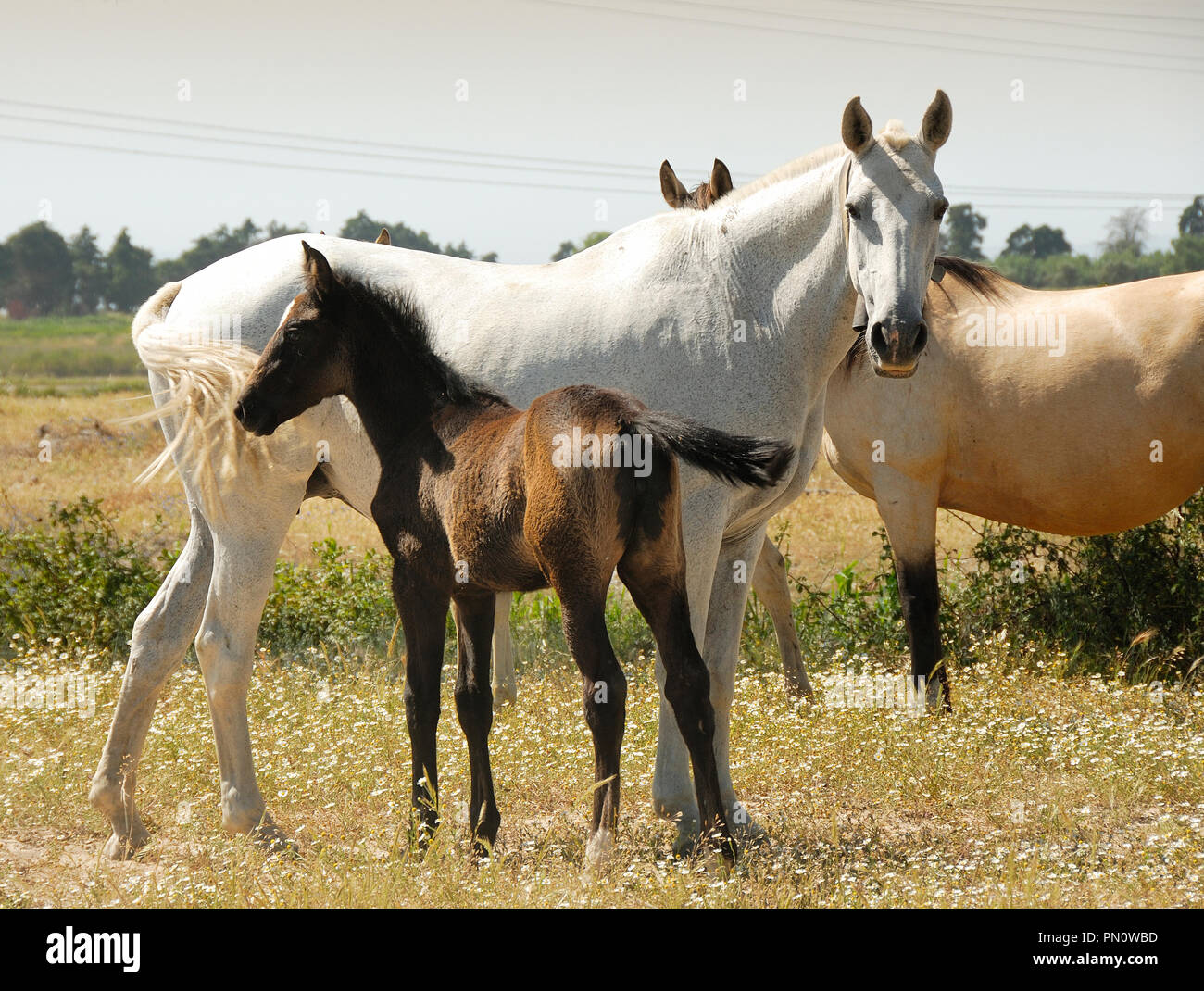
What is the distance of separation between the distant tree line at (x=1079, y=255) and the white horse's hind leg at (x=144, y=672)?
22.2m

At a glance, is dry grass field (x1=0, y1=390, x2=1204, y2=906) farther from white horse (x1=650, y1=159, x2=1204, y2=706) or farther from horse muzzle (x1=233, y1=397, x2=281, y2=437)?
horse muzzle (x1=233, y1=397, x2=281, y2=437)

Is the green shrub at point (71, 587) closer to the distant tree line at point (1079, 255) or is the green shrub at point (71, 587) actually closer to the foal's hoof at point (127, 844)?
the foal's hoof at point (127, 844)

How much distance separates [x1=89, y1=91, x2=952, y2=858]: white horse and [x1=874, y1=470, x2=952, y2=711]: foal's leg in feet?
6.52

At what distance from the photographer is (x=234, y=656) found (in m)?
4.96

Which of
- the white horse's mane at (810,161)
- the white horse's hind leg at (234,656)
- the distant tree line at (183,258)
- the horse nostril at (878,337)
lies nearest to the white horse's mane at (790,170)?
Answer: the white horse's mane at (810,161)

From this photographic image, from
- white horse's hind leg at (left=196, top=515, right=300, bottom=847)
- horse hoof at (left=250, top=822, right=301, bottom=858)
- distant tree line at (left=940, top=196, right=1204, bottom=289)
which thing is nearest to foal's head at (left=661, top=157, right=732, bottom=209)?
white horse's hind leg at (left=196, top=515, right=300, bottom=847)

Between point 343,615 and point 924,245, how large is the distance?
18.1ft

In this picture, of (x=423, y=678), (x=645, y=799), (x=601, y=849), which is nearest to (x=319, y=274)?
(x=423, y=678)

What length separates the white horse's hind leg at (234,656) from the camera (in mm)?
4941

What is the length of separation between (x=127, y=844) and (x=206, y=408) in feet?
6.31

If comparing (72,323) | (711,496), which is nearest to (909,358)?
(711,496)

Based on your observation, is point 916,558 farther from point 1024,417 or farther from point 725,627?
point 725,627

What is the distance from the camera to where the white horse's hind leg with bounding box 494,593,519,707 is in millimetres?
6793

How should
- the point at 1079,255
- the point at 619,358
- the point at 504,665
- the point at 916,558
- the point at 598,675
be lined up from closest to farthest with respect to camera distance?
the point at 598,675 < the point at 619,358 < the point at 916,558 < the point at 504,665 < the point at 1079,255
